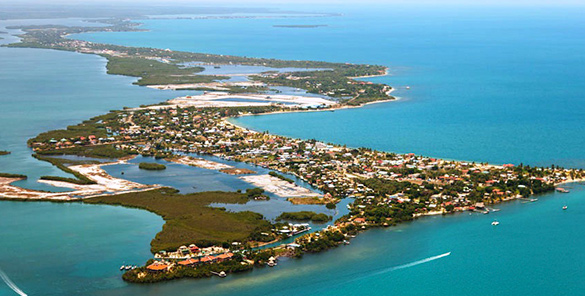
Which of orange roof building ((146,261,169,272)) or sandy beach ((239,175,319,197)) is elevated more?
sandy beach ((239,175,319,197))

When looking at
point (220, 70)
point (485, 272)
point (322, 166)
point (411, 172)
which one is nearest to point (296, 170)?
point (322, 166)

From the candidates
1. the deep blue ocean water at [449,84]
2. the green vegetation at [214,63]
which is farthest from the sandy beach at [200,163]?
the green vegetation at [214,63]

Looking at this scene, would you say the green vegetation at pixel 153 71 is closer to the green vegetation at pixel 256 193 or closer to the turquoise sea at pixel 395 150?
the turquoise sea at pixel 395 150

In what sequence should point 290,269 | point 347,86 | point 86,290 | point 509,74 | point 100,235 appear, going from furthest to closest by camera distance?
point 509,74, point 347,86, point 100,235, point 290,269, point 86,290

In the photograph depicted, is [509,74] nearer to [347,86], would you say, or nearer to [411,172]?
[347,86]

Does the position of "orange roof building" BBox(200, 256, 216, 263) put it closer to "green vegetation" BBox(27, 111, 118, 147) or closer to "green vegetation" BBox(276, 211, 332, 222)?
"green vegetation" BBox(276, 211, 332, 222)

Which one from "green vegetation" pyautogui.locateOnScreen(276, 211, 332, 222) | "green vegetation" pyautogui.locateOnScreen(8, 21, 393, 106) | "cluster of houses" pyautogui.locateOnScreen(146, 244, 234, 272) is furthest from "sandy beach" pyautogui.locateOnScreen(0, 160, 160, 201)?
"green vegetation" pyautogui.locateOnScreen(8, 21, 393, 106)
